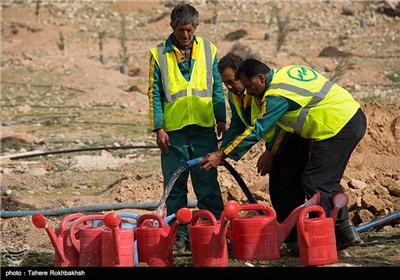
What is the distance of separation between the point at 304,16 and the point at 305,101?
23713 millimetres

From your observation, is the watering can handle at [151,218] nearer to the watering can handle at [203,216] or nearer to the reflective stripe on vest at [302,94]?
the watering can handle at [203,216]

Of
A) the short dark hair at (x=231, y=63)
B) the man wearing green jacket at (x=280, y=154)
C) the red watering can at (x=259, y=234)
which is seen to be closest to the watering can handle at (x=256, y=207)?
the red watering can at (x=259, y=234)

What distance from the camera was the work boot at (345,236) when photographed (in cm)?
716

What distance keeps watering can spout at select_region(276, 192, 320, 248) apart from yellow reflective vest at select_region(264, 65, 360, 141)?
487 millimetres

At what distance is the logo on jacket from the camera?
725 centimetres

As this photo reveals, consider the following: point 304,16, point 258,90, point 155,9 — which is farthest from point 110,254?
point 155,9

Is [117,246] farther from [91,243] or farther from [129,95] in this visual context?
[129,95]

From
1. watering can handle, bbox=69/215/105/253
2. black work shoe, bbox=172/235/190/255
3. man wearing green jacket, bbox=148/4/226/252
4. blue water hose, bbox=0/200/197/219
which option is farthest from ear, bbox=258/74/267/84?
blue water hose, bbox=0/200/197/219

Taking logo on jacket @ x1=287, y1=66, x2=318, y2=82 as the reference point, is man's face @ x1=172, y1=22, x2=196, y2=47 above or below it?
above

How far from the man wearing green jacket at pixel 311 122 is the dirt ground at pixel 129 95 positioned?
0.54 m

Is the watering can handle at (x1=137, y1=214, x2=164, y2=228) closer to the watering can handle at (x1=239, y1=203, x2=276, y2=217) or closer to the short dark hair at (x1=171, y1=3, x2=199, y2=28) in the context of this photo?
the watering can handle at (x1=239, y1=203, x2=276, y2=217)

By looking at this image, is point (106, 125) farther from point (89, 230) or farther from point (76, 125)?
point (89, 230)

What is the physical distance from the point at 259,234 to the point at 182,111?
4.44 ft

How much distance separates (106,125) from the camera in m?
17.0
